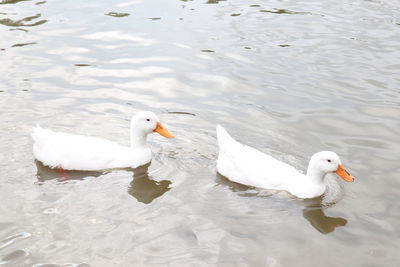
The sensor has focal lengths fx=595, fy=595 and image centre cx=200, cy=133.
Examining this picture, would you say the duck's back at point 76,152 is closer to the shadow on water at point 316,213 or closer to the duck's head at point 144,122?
the duck's head at point 144,122

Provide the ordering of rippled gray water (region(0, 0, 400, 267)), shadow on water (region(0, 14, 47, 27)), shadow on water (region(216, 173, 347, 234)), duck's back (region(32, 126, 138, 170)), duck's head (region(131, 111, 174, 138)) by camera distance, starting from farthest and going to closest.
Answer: shadow on water (region(0, 14, 47, 27)) < duck's head (region(131, 111, 174, 138)) < duck's back (region(32, 126, 138, 170)) < shadow on water (region(216, 173, 347, 234)) < rippled gray water (region(0, 0, 400, 267))

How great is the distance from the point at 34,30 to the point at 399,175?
876 centimetres

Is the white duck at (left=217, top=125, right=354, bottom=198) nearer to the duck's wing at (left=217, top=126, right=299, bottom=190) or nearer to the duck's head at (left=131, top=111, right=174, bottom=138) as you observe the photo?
the duck's wing at (left=217, top=126, right=299, bottom=190)

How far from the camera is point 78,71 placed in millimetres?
11102

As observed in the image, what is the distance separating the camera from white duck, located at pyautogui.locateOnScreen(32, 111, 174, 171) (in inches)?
302

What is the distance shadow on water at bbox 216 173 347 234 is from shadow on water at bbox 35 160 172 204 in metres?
0.80

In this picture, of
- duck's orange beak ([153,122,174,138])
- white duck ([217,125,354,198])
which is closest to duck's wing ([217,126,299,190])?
white duck ([217,125,354,198])

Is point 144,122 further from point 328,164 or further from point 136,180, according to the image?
point 328,164

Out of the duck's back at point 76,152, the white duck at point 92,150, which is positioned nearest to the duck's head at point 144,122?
the white duck at point 92,150

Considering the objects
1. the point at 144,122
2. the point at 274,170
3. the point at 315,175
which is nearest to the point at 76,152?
the point at 144,122

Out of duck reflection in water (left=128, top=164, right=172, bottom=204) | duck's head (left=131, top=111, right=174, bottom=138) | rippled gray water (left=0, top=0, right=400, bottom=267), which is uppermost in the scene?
duck's head (left=131, top=111, right=174, bottom=138)

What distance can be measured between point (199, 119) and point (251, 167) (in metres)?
2.08

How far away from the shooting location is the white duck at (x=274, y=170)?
7.17 m

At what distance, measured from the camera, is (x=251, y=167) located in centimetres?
742
